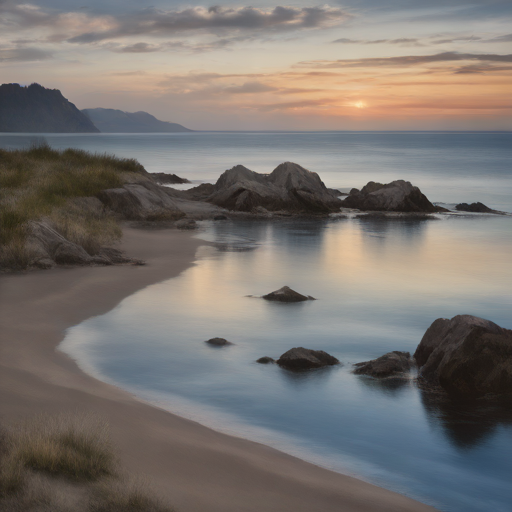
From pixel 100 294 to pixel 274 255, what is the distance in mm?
7501

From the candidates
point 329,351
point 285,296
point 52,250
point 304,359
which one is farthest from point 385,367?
point 52,250

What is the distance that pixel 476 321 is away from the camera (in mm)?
8336

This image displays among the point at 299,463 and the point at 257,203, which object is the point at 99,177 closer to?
the point at 257,203

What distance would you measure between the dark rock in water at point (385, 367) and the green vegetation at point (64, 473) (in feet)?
14.9

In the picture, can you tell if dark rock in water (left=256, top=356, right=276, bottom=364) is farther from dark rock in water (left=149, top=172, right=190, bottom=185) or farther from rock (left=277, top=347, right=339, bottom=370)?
dark rock in water (left=149, top=172, right=190, bottom=185)

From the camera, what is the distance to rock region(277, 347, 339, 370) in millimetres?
8977

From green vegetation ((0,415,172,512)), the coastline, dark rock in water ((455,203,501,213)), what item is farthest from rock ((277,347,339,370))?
dark rock in water ((455,203,501,213))

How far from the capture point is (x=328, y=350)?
1003 cm

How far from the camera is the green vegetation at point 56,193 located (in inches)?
582

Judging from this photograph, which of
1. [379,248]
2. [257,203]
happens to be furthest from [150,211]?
[379,248]

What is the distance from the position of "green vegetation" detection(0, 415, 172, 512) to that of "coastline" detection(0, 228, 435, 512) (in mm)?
388

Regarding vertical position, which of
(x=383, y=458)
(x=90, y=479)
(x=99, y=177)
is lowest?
(x=383, y=458)

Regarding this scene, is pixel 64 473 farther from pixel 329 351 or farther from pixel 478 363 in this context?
pixel 329 351

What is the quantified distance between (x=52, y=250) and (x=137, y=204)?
32.6 ft
